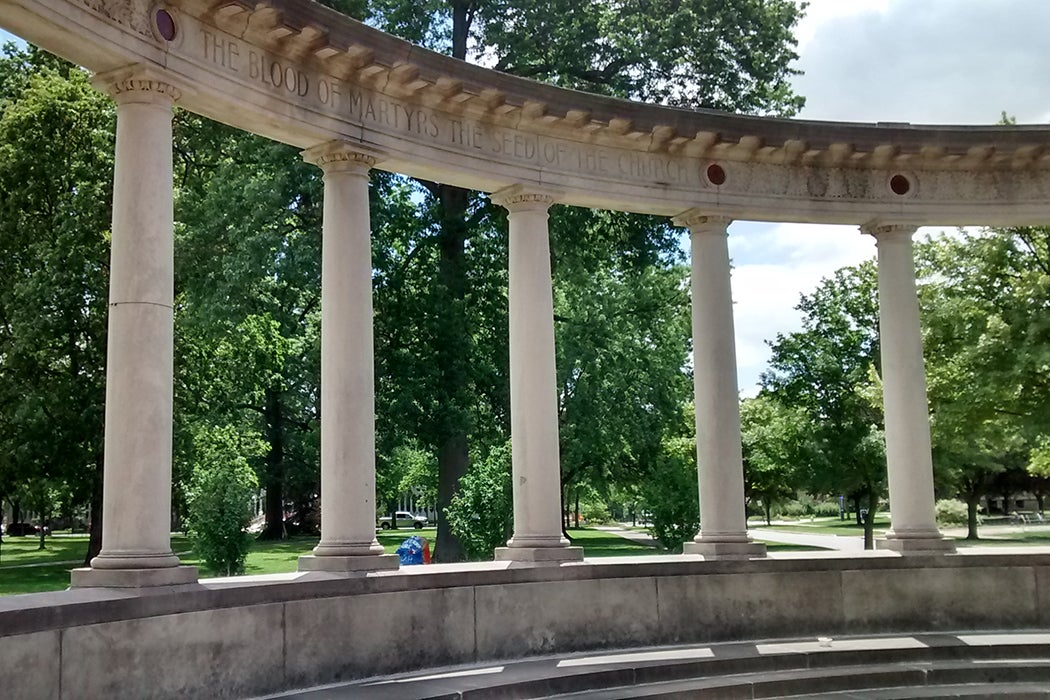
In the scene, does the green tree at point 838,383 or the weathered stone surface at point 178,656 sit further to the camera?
the green tree at point 838,383

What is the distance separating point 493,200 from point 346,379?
1103cm

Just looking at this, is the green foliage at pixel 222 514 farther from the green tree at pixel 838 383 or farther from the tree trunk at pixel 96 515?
the green tree at pixel 838 383

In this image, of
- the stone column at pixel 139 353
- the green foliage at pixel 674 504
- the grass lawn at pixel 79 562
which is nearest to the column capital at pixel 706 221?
the stone column at pixel 139 353

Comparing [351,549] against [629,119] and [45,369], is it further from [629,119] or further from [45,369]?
[45,369]

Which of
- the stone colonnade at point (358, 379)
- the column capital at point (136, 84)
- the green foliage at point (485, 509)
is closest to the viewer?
the stone colonnade at point (358, 379)

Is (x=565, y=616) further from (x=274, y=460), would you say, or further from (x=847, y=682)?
(x=274, y=460)

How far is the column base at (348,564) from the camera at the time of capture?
3331cm

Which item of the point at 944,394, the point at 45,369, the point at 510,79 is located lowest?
the point at 944,394

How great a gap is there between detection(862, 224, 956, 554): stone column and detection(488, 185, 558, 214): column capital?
1595 cm

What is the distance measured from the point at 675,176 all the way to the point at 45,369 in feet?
214

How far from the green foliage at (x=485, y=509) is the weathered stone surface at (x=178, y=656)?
38.1m

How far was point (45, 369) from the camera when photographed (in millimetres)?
85312

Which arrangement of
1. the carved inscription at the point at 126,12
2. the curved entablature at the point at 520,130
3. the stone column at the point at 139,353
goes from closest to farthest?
the carved inscription at the point at 126,12 < the stone column at the point at 139,353 < the curved entablature at the point at 520,130

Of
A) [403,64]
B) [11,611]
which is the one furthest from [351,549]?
[403,64]
